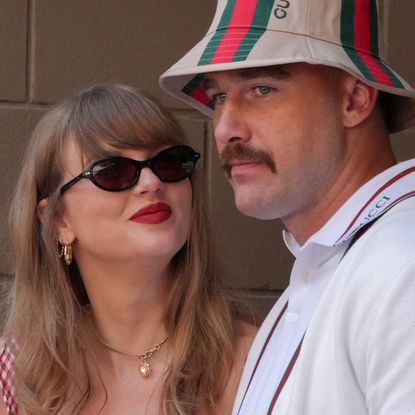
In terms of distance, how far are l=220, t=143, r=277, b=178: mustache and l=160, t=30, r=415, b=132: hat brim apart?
18 cm

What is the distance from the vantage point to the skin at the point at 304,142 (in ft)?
6.69

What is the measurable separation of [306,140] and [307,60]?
176 mm

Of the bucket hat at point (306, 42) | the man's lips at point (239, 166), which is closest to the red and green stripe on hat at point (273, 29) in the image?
the bucket hat at point (306, 42)

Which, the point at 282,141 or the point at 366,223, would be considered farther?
the point at 282,141

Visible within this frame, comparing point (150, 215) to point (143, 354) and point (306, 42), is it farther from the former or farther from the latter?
point (306, 42)

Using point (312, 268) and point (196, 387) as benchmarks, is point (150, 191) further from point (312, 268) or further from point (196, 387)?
point (312, 268)

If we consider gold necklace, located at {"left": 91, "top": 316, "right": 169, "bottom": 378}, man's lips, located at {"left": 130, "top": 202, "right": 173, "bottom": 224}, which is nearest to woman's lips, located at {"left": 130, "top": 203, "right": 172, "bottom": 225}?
man's lips, located at {"left": 130, "top": 202, "right": 173, "bottom": 224}

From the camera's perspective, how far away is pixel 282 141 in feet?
6.68

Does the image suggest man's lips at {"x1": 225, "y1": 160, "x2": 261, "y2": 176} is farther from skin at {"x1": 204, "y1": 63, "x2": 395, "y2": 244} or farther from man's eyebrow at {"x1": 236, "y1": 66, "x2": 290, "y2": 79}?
man's eyebrow at {"x1": 236, "y1": 66, "x2": 290, "y2": 79}

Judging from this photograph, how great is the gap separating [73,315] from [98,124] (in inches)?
26.0

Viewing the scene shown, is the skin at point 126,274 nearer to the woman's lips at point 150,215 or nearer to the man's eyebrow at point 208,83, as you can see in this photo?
the woman's lips at point 150,215

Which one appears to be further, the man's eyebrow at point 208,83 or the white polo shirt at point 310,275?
the man's eyebrow at point 208,83

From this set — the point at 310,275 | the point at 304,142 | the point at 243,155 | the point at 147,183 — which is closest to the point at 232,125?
the point at 243,155

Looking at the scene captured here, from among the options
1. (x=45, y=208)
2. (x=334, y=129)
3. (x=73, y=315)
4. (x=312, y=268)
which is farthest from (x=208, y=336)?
(x=334, y=129)
